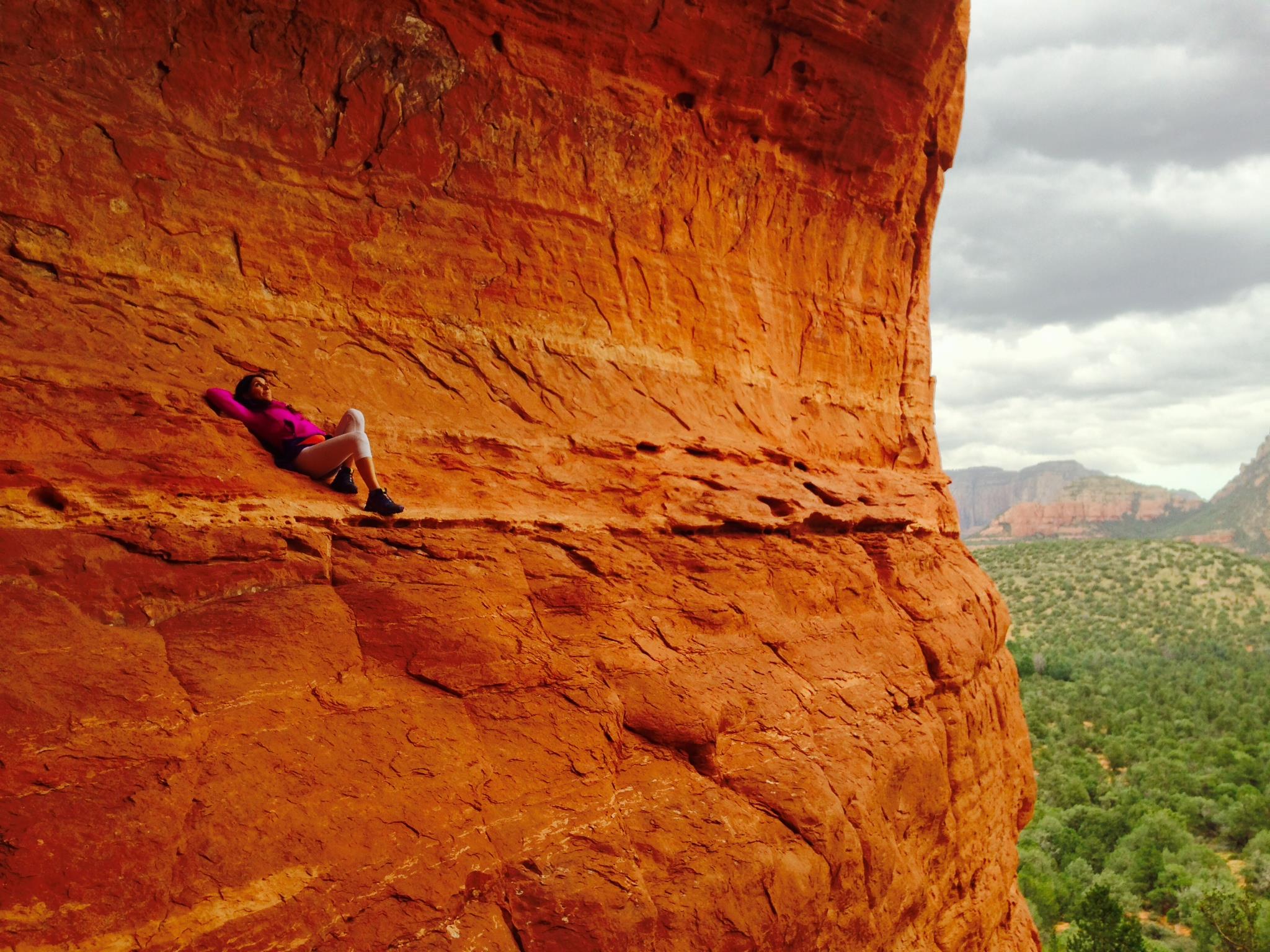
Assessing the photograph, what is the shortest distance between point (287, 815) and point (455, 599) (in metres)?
1.67

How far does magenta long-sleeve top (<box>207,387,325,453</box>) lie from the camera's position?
5.59m

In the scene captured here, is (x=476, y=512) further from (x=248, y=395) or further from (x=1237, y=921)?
(x=1237, y=921)

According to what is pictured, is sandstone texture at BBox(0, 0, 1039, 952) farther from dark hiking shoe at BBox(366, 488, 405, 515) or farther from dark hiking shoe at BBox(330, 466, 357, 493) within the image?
dark hiking shoe at BBox(330, 466, 357, 493)

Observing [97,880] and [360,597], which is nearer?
[97,880]

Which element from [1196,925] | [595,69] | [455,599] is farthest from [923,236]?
[1196,925]

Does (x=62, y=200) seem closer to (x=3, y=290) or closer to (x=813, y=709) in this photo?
(x=3, y=290)

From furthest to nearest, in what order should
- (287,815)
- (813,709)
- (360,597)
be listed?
1. (813,709)
2. (360,597)
3. (287,815)

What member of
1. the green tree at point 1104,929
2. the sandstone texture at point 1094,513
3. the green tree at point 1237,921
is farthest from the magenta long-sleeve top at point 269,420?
the sandstone texture at point 1094,513

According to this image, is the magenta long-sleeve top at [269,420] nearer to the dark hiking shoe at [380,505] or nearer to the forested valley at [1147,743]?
the dark hiking shoe at [380,505]

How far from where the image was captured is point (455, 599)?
547cm

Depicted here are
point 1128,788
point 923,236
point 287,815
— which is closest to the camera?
point 287,815

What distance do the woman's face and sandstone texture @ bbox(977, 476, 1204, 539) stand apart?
576 ft

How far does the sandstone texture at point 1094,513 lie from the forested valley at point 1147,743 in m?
99.3

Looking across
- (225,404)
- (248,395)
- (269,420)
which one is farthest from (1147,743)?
(225,404)
